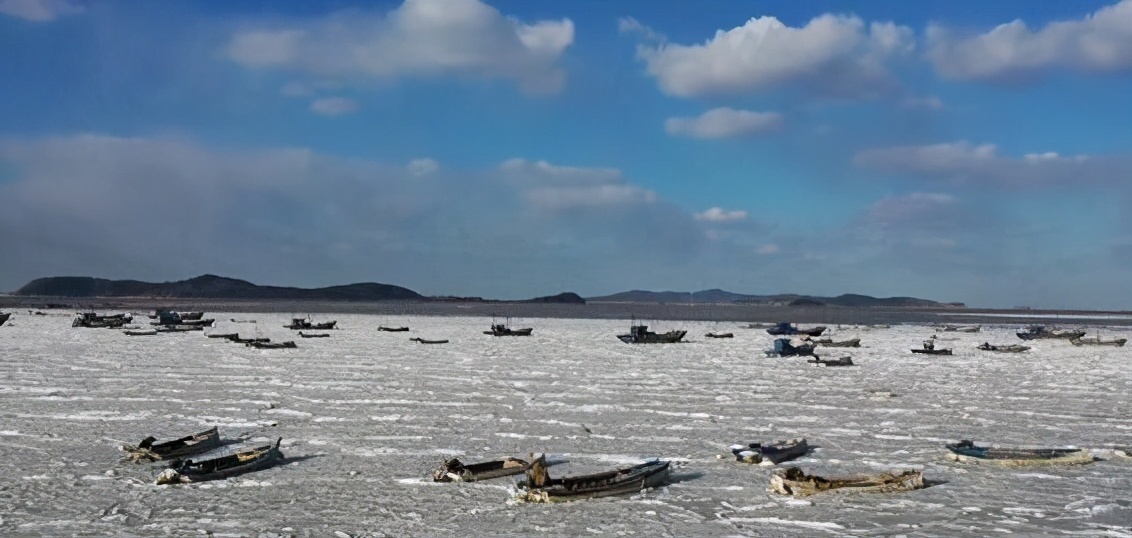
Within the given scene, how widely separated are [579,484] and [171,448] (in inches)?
290

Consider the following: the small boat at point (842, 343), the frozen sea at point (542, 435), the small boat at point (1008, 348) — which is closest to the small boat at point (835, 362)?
the frozen sea at point (542, 435)

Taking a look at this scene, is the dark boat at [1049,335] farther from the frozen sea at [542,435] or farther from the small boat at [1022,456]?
the small boat at [1022,456]

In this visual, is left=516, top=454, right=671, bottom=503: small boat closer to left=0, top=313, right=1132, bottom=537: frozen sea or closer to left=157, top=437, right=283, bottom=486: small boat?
left=0, top=313, right=1132, bottom=537: frozen sea

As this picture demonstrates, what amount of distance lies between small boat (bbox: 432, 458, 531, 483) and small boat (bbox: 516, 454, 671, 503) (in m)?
0.55

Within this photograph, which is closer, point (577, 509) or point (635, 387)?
point (577, 509)

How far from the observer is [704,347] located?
46594 millimetres

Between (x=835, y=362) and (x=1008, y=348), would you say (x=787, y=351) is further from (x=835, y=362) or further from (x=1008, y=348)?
(x=1008, y=348)

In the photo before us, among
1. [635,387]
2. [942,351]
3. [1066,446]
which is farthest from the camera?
[942,351]

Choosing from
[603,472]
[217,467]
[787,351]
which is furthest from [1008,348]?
[217,467]

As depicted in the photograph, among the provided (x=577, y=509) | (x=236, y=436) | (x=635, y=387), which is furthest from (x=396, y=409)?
(x=577, y=509)

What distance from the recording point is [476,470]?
14.6m

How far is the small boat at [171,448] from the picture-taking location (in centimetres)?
1542

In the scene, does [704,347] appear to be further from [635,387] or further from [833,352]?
[635,387]

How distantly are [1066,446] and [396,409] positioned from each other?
14.5 metres
